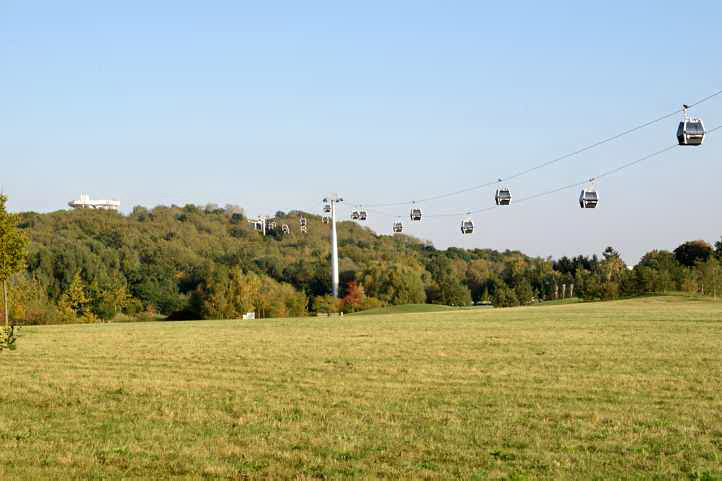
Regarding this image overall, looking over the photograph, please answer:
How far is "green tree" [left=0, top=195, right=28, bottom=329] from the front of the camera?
42.1 meters

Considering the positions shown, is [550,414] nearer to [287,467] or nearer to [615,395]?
[615,395]

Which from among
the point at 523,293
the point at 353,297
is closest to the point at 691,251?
the point at 523,293

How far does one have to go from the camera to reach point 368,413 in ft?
55.6

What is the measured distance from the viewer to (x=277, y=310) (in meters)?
113

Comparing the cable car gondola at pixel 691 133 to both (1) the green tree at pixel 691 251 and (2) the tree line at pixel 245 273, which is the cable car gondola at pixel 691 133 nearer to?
(2) the tree line at pixel 245 273

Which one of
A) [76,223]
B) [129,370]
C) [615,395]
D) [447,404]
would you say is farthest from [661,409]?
[76,223]

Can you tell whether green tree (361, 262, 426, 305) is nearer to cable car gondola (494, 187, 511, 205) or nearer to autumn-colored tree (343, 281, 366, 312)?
autumn-colored tree (343, 281, 366, 312)

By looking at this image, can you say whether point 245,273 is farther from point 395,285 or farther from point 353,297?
point 395,285

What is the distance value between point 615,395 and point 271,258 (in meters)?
129

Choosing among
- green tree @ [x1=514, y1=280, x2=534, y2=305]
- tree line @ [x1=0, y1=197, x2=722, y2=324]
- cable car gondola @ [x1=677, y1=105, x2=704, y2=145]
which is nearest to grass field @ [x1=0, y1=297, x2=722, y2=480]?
cable car gondola @ [x1=677, y1=105, x2=704, y2=145]

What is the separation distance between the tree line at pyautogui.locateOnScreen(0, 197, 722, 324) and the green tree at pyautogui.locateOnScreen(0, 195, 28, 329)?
35145mm

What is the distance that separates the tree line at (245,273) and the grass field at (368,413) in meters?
56.2

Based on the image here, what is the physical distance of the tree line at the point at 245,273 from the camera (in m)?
108

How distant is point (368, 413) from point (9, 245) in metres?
30.3
